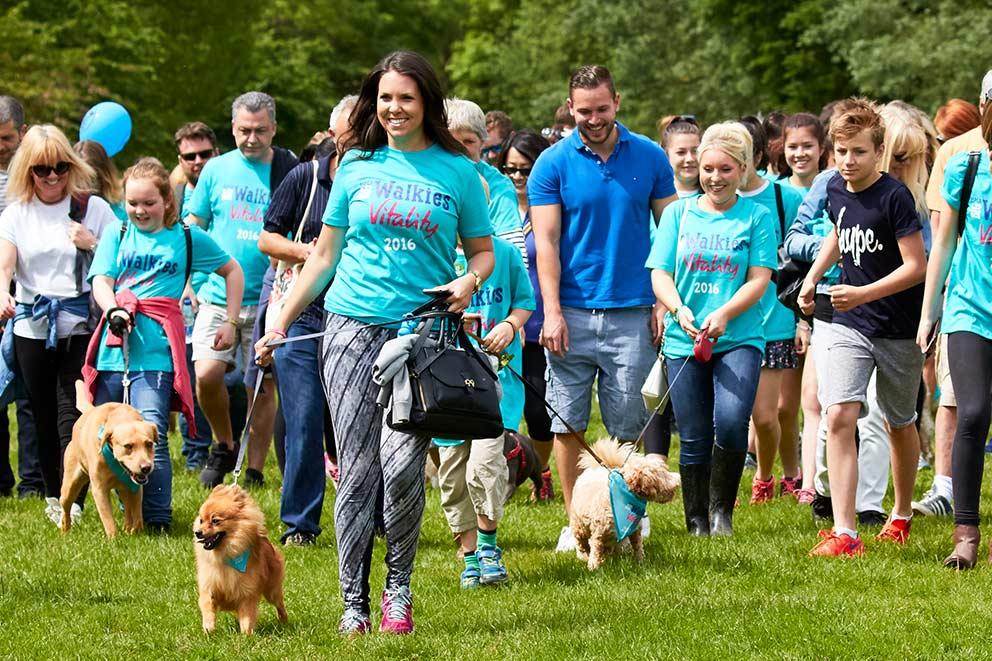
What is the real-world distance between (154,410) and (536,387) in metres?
2.62

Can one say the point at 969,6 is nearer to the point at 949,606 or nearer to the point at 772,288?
the point at 772,288

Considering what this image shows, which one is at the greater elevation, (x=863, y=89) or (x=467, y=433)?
(x=863, y=89)

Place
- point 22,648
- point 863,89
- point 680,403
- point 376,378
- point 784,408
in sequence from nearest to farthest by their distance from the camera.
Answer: point 376,378 < point 22,648 < point 680,403 < point 784,408 < point 863,89

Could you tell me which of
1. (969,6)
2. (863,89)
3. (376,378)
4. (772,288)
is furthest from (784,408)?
(969,6)

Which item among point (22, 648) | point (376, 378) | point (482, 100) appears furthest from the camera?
point (482, 100)

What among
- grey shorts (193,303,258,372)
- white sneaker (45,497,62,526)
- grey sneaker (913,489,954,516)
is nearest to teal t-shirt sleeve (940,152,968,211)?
grey sneaker (913,489,954,516)

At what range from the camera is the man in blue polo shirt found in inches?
344

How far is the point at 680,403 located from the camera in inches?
343

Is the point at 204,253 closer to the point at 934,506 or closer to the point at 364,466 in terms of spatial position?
the point at 364,466

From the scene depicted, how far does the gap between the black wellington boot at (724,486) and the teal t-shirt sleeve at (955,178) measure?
1.92m

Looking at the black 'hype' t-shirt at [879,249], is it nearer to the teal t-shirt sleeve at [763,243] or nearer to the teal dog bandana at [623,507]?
the teal t-shirt sleeve at [763,243]

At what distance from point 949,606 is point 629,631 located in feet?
4.84

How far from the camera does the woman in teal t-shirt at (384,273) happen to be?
637cm

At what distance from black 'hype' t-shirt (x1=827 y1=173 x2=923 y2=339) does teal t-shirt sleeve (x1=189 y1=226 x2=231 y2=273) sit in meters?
4.03
